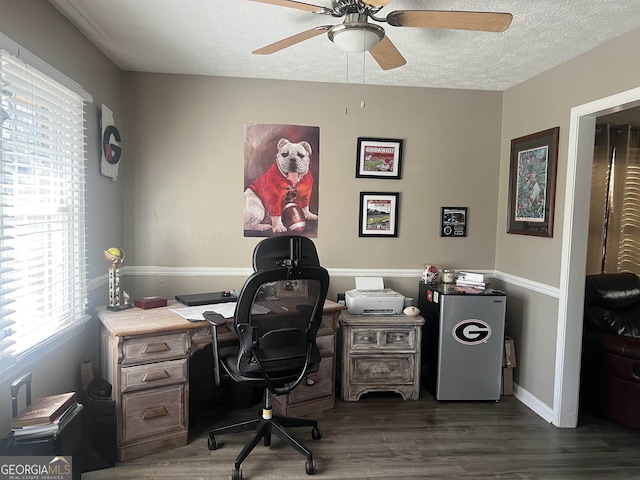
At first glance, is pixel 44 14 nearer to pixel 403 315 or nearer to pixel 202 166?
pixel 202 166

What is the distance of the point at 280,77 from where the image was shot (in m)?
3.46

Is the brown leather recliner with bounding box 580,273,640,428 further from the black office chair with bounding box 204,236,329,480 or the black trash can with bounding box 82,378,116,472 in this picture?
the black trash can with bounding box 82,378,116,472

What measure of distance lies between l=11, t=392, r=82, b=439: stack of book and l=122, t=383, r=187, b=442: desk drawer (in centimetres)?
39

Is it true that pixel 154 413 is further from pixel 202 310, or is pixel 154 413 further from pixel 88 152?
pixel 88 152

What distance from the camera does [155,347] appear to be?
2.50m

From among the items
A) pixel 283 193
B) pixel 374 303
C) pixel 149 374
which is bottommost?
pixel 149 374

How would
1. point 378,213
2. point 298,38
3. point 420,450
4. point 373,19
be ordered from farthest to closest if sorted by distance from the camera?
point 378,213, point 420,450, point 298,38, point 373,19

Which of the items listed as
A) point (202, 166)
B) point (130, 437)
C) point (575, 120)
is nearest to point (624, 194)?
point (575, 120)

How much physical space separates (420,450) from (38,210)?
249 centimetres

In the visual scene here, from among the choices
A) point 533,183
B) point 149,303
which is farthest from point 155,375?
point 533,183

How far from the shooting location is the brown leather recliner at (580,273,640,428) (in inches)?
112

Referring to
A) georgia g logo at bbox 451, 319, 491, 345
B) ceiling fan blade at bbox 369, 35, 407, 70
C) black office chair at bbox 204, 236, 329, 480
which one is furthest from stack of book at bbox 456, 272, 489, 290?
ceiling fan blade at bbox 369, 35, 407, 70

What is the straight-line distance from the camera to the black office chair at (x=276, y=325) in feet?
7.32

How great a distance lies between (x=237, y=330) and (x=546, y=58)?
263 centimetres
